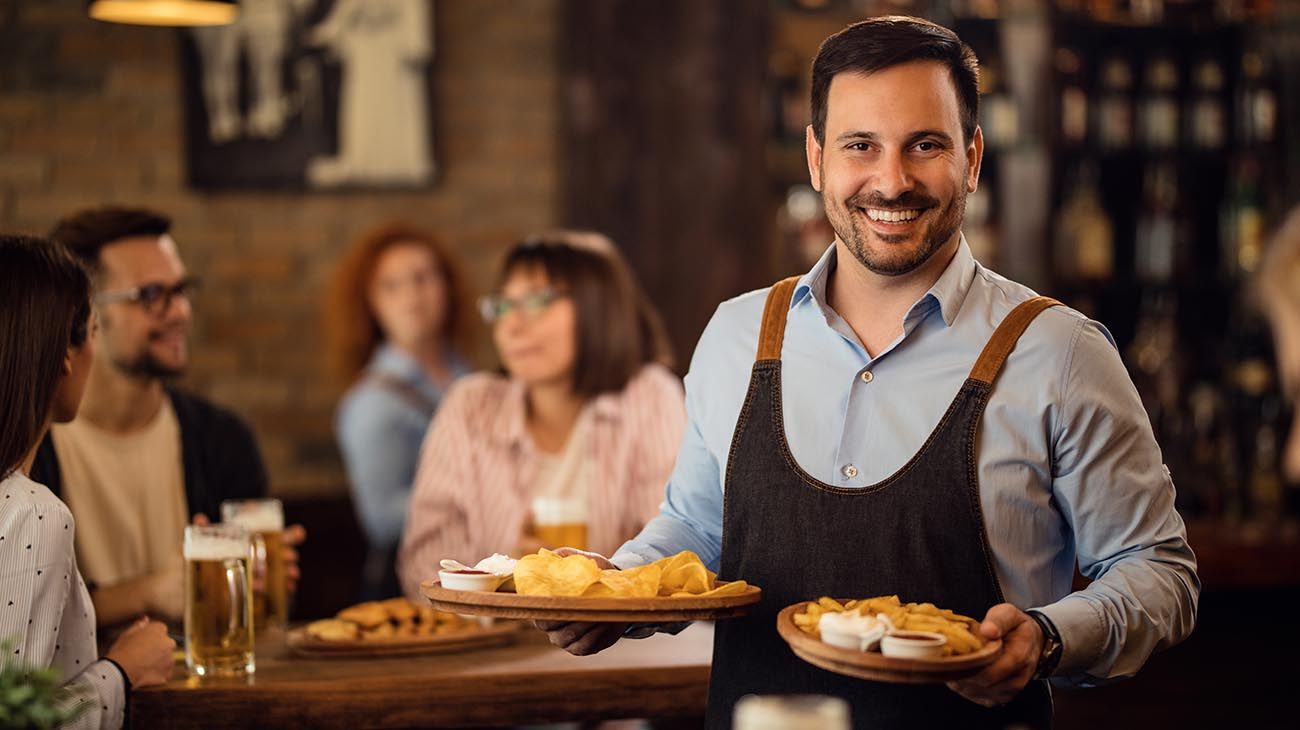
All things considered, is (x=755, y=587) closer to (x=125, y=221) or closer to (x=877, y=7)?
(x=125, y=221)

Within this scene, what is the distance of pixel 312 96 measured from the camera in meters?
5.39

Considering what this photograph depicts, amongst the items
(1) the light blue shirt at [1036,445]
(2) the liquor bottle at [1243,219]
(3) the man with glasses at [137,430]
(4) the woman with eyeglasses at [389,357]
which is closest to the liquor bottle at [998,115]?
(2) the liquor bottle at [1243,219]

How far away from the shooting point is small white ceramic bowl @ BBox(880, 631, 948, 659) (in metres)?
1.70

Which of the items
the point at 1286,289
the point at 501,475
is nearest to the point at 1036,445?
the point at 1286,289

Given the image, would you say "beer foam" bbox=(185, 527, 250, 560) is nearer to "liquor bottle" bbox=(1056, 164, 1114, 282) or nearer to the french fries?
the french fries

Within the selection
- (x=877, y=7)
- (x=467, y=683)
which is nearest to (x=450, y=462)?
(x=467, y=683)

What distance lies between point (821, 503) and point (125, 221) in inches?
74.1

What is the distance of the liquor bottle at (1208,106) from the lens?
5.51 meters

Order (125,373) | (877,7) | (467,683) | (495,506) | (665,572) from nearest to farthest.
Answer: (665,572), (467,683), (125,373), (495,506), (877,7)

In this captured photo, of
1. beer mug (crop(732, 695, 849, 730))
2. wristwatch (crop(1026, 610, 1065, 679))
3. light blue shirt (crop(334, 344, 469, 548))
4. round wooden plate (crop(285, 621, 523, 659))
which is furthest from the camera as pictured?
light blue shirt (crop(334, 344, 469, 548))

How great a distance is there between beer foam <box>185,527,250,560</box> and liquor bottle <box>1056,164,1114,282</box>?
12.1 ft

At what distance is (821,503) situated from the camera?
2.10 metres

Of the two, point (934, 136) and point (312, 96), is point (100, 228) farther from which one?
point (312, 96)

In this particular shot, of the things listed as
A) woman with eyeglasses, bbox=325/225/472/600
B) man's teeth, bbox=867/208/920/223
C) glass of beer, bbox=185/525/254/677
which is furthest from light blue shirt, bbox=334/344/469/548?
man's teeth, bbox=867/208/920/223
